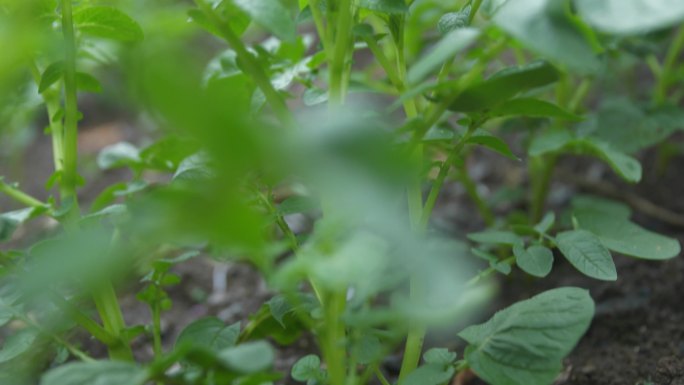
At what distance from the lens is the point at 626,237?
942 mm

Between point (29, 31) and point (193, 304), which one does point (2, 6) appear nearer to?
point (29, 31)

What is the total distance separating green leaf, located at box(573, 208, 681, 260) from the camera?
88 cm

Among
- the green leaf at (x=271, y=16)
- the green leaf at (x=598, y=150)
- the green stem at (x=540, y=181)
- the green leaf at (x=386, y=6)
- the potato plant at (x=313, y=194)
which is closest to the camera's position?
the potato plant at (x=313, y=194)

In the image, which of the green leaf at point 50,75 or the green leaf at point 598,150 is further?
the green leaf at point 598,150

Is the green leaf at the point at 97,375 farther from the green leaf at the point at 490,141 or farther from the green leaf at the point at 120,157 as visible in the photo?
the green leaf at the point at 120,157

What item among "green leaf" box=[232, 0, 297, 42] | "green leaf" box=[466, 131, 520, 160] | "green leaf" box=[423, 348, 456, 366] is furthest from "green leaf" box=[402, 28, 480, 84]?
"green leaf" box=[423, 348, 456, 366]

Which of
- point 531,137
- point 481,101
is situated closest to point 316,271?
point 481,101

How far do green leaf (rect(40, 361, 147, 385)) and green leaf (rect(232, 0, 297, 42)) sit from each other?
1.03 ft

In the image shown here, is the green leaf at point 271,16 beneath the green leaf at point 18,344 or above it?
above

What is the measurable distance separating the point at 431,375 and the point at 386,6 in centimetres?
38

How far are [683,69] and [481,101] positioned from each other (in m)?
0.92

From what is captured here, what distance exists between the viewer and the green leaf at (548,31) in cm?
53

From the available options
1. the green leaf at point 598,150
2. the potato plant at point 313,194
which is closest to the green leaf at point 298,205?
the potato plant at point 313,194

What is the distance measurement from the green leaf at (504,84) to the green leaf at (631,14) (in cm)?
10
